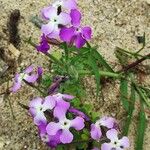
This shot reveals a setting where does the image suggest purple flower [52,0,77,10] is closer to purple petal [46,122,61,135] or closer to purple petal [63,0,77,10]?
purple petal [63,0,77,10]

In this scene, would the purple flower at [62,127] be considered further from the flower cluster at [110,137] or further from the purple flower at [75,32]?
the purple flower at [75,32]

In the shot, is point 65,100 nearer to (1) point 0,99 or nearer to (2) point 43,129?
(2) point 43,129

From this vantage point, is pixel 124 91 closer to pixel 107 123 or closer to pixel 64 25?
pixel 107 123

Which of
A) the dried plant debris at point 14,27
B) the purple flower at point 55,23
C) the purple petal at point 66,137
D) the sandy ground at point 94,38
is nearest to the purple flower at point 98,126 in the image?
the purple petal at point 66,137

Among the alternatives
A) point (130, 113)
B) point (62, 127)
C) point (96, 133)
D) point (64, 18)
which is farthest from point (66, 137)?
point (130, 113)

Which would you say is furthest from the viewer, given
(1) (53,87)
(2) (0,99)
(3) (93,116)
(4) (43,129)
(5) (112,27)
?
(5) (112,27)

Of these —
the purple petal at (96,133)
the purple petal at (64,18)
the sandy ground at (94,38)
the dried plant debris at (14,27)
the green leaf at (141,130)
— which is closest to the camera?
the purple petal at (64,18)

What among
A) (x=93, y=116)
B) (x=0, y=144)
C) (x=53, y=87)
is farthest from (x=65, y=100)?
(x=0, y=144)
